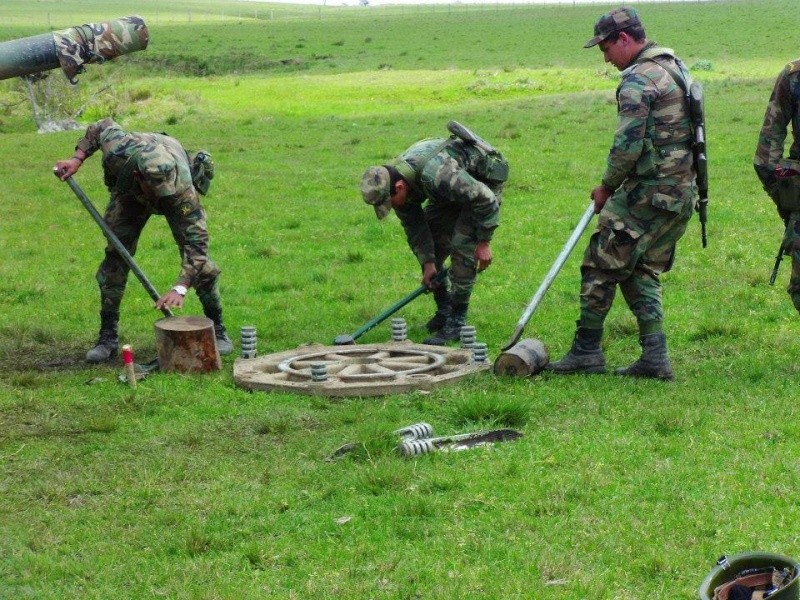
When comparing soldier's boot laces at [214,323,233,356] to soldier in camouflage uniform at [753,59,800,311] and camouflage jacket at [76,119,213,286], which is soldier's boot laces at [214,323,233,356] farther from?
soldier in camouflage uniform at [753,59,800,311]

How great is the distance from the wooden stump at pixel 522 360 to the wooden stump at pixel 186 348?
239 centimetres

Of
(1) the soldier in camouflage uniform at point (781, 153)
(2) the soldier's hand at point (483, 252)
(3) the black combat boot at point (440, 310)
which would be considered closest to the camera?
(1) the soldier in camouflage uniform at point (781, 153)

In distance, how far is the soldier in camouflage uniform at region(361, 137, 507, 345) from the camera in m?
10.5

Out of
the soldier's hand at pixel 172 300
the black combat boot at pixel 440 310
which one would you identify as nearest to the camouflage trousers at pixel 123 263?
the soldier's hand at pixel 172 300

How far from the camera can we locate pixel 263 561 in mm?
6270

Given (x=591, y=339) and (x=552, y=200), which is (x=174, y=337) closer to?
(x=591, y=339)

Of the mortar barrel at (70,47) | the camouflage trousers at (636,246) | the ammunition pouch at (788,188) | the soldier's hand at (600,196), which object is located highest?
the mortar barrel at (70,47)

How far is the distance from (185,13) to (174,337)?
10820 cm

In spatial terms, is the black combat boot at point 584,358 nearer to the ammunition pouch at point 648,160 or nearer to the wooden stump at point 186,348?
the ammunition pouch at point 648,160

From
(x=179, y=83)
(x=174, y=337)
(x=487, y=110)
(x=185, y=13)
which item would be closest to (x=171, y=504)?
(x=174, y=337)

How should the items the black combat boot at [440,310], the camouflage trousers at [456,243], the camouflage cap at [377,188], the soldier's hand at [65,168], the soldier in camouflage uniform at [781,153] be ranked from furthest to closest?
the black combat boot at [440,310] < the camouflage trousers at [456,243] < the soldier's hand at [65,168] < the camouflage cap at [377,188] < the soldier in camouflage uniform at [781,153]

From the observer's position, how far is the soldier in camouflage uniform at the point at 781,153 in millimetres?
9195

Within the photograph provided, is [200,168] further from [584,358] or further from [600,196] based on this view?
[584,358]

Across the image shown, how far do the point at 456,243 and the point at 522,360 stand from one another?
1.90 meters
